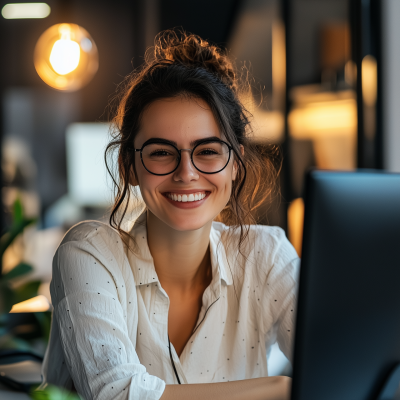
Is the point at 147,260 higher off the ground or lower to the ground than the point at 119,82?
lower

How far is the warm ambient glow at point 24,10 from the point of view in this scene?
15.2 ft

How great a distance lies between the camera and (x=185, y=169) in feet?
3.71

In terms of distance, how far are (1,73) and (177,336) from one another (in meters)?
4.31

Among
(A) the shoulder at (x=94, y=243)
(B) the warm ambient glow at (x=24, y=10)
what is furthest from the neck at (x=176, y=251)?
(B) the warm ambient glow at (x=24, y=10)

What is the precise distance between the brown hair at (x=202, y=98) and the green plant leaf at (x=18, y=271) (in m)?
0.69

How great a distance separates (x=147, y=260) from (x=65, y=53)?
7.62ft

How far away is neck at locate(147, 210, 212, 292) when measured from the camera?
127cm

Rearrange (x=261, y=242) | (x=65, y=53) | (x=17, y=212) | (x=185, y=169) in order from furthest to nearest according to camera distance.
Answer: (x=65, y=53) < (x=17, y=212) < (x=261, y=242) < (x=185, y=169)

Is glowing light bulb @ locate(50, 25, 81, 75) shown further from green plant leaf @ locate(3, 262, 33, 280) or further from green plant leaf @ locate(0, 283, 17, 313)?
green plant leaf @ locate(0, 283, 17, 313)

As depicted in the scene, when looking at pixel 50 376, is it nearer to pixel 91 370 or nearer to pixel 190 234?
pixel 91 370

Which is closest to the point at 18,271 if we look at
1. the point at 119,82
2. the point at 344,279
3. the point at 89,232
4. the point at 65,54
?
the point at 89,232

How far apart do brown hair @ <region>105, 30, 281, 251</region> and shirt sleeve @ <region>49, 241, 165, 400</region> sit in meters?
0.19

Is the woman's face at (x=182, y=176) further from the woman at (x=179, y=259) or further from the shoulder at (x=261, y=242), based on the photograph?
the shoulder at (x=261, y=242)

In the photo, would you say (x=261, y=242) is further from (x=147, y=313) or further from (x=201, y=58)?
(x=201, y=58)
